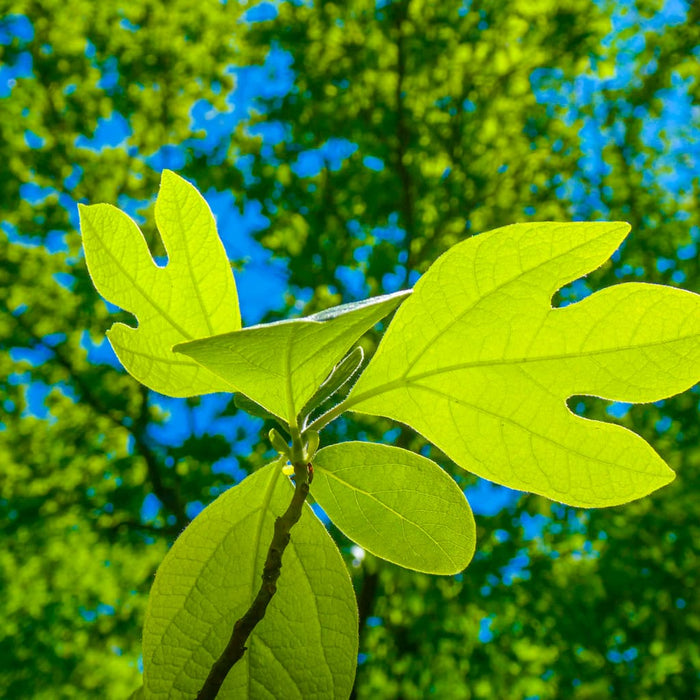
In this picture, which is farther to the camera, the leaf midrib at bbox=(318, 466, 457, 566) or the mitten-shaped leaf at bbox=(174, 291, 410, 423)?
the leaf midrib at bbox=(318, 466, 457, 566)

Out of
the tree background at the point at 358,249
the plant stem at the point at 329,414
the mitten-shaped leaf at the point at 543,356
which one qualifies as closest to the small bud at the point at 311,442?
the plant stem at the point at 329,414

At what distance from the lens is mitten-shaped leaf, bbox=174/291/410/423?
1.60 feet

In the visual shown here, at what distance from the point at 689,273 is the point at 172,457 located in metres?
5.16

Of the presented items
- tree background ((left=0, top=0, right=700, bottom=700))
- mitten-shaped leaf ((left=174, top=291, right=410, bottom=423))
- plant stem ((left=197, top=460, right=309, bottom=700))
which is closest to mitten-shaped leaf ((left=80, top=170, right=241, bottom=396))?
mitten-shaped leaf ((left=174, top=291, right=410, bottom=423))

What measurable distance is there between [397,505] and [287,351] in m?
0.21

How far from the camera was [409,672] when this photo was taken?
6.20m

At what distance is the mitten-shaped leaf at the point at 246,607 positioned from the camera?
0.63 metres

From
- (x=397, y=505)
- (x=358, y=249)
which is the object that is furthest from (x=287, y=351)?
(x=358, y=249)

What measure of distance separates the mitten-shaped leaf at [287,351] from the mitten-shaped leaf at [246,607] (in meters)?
0.09

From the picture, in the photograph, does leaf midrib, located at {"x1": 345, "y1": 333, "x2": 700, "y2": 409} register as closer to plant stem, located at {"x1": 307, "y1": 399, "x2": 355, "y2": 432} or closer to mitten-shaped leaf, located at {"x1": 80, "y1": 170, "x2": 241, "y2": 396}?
plant stem, located at {"x1": 307, "y1": 399, "x2": 355, "y2": 432}

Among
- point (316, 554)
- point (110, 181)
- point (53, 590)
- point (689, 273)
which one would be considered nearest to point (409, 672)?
point (53, 590)

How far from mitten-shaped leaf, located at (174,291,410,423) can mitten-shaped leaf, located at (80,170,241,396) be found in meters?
0.09

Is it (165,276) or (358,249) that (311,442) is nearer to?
(165,276)

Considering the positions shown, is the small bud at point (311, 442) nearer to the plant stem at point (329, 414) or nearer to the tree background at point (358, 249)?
the plant stem at point (329, 414)
